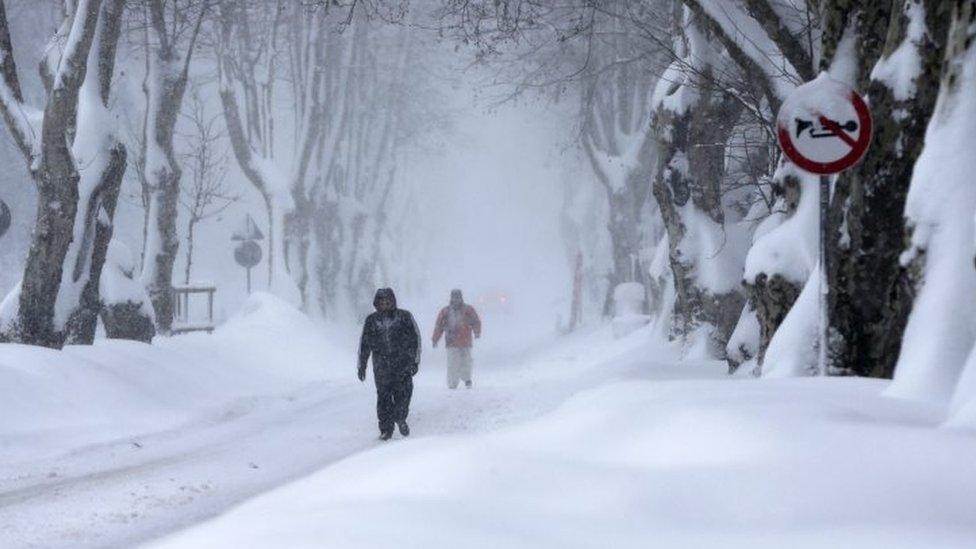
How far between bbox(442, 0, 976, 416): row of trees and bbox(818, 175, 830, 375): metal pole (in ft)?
0.42

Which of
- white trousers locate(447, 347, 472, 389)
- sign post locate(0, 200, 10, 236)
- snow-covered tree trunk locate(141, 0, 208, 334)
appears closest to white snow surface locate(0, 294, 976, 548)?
sign post locate(0, 200, 10, 236)

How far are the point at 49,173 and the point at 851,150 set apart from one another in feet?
31.9

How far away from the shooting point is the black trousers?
12617mm

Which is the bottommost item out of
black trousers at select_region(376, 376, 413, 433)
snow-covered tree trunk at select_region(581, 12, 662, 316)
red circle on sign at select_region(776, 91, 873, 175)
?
black trousers at select_region(376, 376, 413, 433)

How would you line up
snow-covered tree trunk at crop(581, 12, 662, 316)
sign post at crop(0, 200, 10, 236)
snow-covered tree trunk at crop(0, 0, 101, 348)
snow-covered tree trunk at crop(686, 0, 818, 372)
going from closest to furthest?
1. snow-covered tree trunk at crop(686, 0, 818, 372)
2. snow-covered tree trunk at crop(0, 0, 101, 348)
3. sign post at crop(0, 200, 10, 236)
4. snow-covered tree trunk at crop(581, 12, 662, 316)

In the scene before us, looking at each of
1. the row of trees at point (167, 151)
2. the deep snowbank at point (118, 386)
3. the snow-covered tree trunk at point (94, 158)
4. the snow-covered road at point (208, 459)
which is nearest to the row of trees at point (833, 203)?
the snow-covered road at point (208, 459)

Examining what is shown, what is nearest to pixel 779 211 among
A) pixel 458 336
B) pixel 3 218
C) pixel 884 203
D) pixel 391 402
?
pixel 391 402

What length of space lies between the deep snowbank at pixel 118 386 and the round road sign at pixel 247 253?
5702 mm

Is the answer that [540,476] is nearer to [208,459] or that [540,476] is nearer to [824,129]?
[824,129]

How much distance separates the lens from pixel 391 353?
42.3 feet

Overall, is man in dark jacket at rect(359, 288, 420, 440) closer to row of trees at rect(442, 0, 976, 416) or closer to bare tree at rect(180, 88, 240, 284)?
row of trees at rect(442, 0, 976, 416)

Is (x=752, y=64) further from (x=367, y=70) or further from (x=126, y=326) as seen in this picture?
(x=367, y=70)

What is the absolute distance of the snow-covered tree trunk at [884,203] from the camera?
7.86 metres

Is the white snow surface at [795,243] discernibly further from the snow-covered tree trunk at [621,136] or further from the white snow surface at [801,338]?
the snow-covered tree trunk at [621,136]
